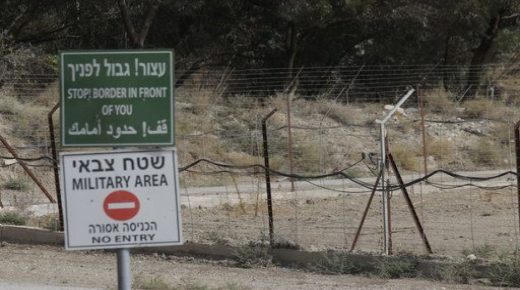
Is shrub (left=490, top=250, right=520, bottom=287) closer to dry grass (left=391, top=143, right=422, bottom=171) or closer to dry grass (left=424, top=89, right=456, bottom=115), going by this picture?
dry grass (left=391, top=143, right=422, bottom=171)

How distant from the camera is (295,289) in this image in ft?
29.8

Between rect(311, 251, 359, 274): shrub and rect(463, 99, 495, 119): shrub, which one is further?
rect(463, 99, 495, 119): shrub

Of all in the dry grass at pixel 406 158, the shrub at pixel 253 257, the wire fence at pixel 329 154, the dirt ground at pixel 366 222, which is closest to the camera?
the shrub at pixel 253 257

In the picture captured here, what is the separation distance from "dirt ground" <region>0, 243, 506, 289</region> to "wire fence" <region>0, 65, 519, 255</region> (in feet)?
2.61

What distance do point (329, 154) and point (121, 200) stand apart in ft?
61.1

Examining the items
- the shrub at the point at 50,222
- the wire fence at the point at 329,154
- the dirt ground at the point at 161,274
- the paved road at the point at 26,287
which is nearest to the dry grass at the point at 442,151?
the wire fence at the point at 329,154

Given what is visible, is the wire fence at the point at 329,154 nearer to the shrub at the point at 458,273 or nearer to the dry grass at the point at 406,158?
the dry grass at the point at 406,158

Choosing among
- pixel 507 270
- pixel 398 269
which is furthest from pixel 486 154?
pixel 507 270

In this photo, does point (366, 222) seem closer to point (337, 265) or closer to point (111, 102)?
point (337, 265)

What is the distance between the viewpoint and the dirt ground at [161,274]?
9281mm

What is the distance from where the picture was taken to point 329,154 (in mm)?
23594

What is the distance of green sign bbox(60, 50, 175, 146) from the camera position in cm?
518

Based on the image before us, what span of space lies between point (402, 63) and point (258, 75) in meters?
4.97

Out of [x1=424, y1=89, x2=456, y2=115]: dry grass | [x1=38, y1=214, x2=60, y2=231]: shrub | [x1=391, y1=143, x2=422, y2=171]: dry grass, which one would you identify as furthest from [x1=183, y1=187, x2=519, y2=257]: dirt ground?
[x1=424, y1=89, x2=456, y2=115]: dry grass
